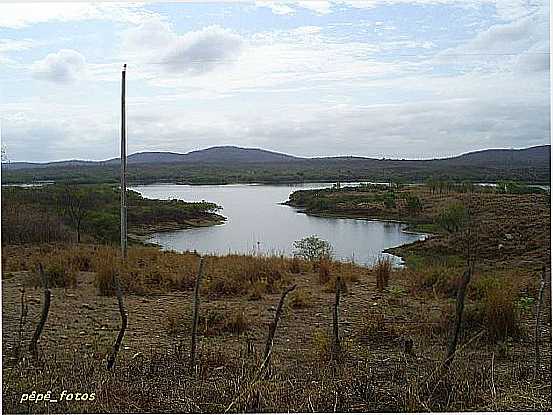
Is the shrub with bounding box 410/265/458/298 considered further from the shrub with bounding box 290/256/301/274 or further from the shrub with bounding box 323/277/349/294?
the shrub with bounding box 290/256/301/274

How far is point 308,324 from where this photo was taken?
3.88 m

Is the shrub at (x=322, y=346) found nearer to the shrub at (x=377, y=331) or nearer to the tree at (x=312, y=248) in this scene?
the shrub at (x=377, y=331)

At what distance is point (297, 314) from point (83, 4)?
2229mm

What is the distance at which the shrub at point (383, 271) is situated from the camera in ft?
16.4

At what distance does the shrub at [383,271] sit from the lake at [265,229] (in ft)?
0.21

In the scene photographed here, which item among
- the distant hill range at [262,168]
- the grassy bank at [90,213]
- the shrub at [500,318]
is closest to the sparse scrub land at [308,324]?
the shrub at [500,318]

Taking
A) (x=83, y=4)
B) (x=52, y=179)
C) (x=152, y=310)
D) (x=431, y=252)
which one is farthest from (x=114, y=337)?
(x=431, y=252)

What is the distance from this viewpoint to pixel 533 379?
290 cm

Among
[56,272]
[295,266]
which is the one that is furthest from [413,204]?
[56,272]

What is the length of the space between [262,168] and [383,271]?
1.54 m

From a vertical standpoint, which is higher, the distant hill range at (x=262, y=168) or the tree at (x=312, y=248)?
the distant hill range at (x=262, y=168)

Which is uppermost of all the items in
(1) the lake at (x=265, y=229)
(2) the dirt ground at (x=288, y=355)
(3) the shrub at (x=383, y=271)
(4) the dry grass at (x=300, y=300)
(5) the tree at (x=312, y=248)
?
(1) the lake at (x=265, y=229)

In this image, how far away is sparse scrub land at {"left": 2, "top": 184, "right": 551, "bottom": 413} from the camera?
267cm

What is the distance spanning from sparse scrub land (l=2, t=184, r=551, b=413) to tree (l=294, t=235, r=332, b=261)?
0.6 inches
